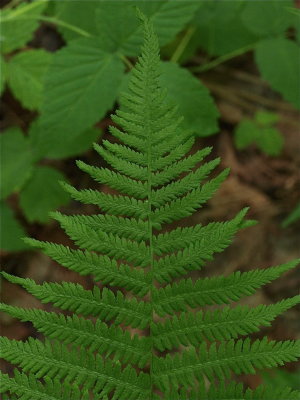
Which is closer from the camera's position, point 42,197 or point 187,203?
point 187,203

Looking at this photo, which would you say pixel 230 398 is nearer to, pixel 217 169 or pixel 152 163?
pixel 152 163

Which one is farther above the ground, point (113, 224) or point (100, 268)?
point (113, 224)

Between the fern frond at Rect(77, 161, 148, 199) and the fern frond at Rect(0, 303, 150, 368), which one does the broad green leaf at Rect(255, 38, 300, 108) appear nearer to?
the fern frond at Rect(77, 161, 148, 199)

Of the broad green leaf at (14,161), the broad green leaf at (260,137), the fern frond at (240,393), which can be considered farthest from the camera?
the broad green leaf at (260,137)

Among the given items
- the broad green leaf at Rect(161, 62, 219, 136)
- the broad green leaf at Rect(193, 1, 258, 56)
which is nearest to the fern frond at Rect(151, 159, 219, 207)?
the broad green leaf at Rect(161, 62, 219, 136)

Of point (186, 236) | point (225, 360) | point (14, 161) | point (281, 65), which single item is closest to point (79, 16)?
point (14, 161)

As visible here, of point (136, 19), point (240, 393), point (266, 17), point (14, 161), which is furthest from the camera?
point (14, 161)

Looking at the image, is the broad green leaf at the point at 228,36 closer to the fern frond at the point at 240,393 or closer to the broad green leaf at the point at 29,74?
the broad green leaf at the point at 29,74

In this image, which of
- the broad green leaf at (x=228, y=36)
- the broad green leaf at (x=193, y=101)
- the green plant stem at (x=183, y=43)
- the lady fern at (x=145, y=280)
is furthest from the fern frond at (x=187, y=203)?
the broad green leaf at (x=228, y=36)

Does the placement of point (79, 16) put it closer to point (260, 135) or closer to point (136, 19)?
point (136, 19)
